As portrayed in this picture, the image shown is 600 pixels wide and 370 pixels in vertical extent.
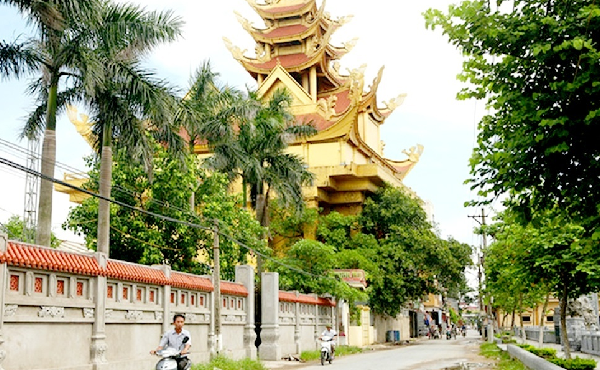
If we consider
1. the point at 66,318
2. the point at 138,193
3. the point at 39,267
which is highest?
the point at 138,193

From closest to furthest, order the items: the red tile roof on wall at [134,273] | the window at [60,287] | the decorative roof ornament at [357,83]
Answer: the window at [60,287] < the red tile roof on wall at [134,273] < the decorative roof ornament at [357,83]

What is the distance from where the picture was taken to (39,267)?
1284 centimetres

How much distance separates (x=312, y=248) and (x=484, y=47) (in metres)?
22.9

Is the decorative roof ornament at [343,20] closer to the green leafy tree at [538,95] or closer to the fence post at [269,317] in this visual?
the fence post at [269,317]

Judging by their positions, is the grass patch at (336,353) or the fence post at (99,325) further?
the grass patch at (336,353)

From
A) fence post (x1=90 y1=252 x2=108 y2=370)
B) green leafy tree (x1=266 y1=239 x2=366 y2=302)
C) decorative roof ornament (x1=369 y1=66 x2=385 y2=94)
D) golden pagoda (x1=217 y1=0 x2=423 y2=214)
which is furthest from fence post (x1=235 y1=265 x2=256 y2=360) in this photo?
decorative roof ornament (x1=369 y1=66 x2=385 y2=94)

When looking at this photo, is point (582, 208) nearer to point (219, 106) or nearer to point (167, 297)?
point (167, 297)

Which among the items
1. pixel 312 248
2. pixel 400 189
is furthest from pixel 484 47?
pixel 400 189

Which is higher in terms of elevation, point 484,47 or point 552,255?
point 484,47

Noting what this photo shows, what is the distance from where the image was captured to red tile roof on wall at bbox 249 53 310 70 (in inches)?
2002

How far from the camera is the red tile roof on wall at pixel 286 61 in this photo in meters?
50.8

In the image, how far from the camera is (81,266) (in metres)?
14.1

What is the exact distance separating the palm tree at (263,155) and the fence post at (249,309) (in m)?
5.63

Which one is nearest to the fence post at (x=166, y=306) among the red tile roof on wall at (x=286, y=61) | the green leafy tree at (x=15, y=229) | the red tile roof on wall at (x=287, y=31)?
the green leafy tree at (x=15, y=229)
